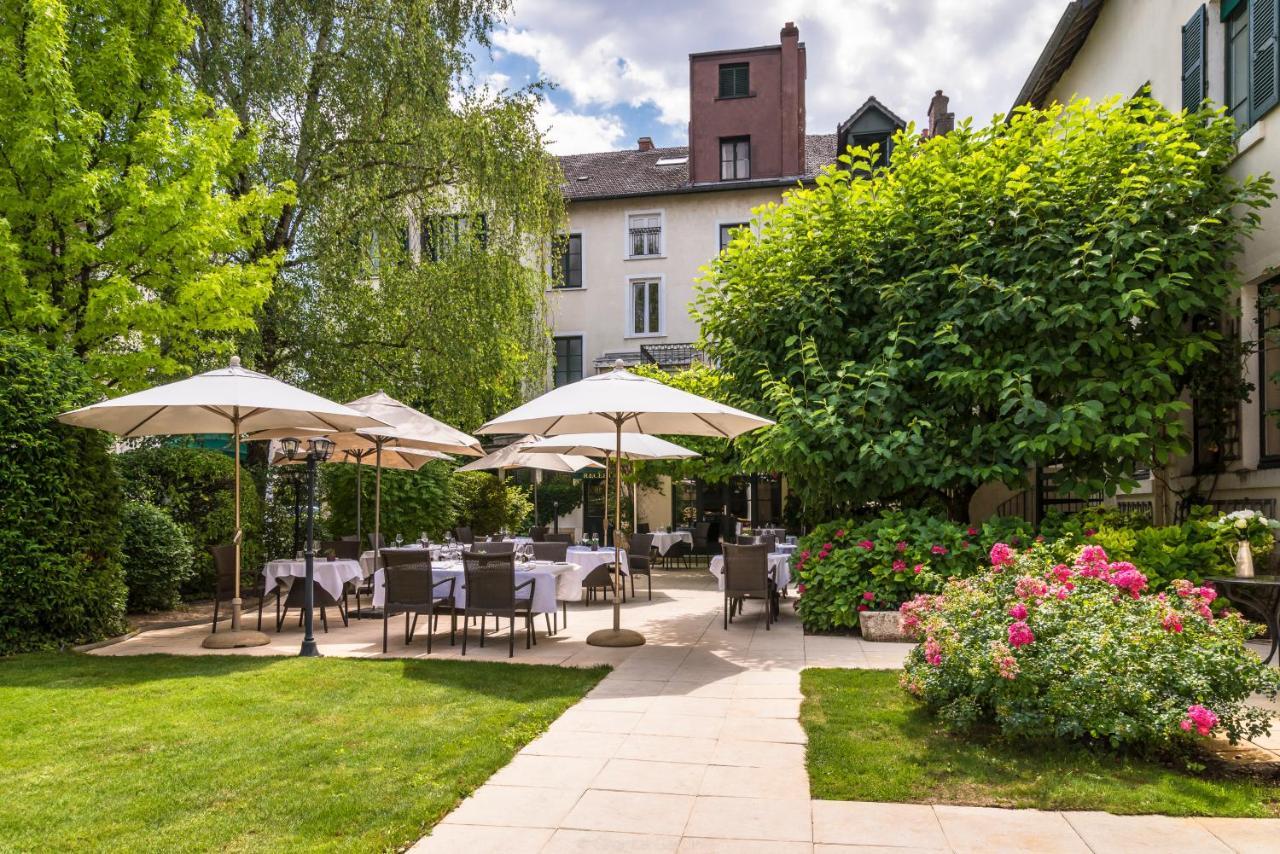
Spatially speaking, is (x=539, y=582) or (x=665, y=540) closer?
(x=539, y=582)

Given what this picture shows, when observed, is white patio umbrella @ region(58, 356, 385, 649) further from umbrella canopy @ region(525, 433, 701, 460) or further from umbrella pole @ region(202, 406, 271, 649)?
umbrella canopy @ region(525, 433, 701, 460)

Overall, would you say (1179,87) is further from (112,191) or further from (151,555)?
(151,555)

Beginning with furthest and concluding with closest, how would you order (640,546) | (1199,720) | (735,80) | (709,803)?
(735,80), (640,546), (1199,720), (709,803)

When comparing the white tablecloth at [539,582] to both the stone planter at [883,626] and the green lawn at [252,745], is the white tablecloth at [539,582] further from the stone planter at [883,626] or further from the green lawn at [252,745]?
the stone planter at [883,626]

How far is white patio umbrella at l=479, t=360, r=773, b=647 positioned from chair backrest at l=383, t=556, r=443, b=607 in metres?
1.55

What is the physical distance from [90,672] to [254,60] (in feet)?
32.3

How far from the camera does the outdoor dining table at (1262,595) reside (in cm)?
665

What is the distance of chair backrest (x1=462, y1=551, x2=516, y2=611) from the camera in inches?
329

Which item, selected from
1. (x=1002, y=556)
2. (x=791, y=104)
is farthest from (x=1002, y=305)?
(x=791, y=104)

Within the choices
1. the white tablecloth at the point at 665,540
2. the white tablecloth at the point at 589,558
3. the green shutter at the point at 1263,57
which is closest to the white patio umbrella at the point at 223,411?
the white tablecloth at the point at 589,558

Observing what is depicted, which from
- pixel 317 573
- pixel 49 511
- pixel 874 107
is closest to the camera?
pixel 49 511

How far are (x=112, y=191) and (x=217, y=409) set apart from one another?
308cm

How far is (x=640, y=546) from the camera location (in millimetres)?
13695

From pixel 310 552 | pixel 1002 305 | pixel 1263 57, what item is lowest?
pixel 310 552
